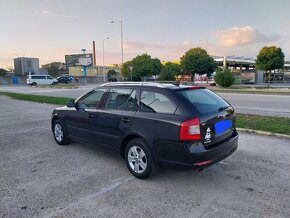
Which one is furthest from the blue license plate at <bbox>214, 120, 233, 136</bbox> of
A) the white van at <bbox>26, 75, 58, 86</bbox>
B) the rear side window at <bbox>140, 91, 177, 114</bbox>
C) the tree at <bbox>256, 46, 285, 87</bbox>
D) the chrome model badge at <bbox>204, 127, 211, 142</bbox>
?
the white van at <bbox>26, 75, 58, 86</bbox>

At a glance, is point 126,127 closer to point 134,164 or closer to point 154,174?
point 134,164

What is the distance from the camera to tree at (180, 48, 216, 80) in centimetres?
4088

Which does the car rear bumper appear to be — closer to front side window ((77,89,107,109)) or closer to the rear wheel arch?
the rear wheel arch

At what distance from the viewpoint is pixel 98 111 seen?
4570 mm

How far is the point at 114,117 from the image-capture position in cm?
418

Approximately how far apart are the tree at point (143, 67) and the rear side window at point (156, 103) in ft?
159

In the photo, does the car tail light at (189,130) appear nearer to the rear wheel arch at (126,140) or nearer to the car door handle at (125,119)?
the rear wheel arch at (126,140)

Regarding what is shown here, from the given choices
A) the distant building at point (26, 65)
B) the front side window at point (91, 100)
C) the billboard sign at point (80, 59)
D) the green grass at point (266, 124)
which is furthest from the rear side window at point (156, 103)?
the distant building at point (26, 65)

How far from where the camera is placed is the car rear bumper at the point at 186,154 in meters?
3.31

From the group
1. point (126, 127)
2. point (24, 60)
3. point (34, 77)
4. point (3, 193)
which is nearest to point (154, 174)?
point (126, 127)

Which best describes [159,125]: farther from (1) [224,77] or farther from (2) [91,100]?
(1) [224,77]

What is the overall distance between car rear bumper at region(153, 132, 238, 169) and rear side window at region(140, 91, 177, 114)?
1.58 feet

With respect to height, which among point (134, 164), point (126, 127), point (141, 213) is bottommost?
point (141, 213)

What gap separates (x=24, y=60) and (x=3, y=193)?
8135 cm
